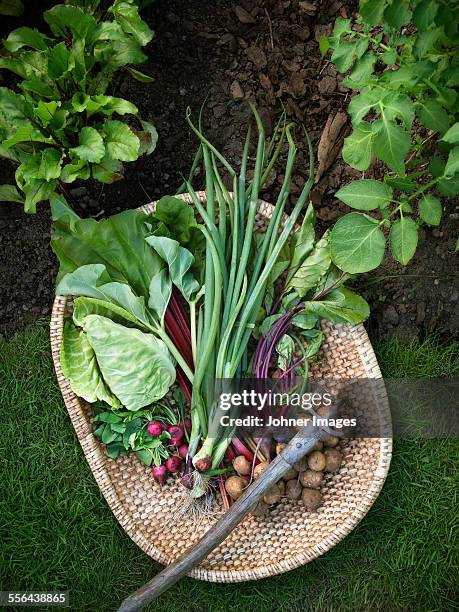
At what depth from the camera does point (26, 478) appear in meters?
2.14

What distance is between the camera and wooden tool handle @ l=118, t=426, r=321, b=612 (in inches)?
70.6

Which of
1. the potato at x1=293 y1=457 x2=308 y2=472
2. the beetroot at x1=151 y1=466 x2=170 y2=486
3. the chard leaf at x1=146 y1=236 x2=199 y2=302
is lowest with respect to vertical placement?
the beetroot at x1=151 y1=466 x2=170 y2=486

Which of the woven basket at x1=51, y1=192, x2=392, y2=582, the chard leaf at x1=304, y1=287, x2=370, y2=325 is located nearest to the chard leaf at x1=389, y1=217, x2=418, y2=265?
the chard leaf at x1=304, y1=287, x2=370, y2=325

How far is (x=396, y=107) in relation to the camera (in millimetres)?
1421

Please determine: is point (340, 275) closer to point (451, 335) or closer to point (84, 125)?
point (451, 335)

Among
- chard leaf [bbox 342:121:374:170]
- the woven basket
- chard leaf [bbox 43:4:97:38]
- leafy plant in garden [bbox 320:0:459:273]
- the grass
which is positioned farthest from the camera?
the grass

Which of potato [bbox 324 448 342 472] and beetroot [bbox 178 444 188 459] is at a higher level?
potato [bbox 324 448 342 472]

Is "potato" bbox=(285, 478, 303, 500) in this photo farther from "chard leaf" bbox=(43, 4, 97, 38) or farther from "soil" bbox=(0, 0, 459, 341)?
"chard leaf" bbox=(43, 4, 97, 38)

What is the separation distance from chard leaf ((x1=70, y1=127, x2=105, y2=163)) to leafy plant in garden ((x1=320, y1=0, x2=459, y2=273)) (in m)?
0.67

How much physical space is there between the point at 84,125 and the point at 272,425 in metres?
1.06

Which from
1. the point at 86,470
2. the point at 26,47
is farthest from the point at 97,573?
the point at 26,47

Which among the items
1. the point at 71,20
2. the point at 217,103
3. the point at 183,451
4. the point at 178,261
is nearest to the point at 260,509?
the point at 183,451

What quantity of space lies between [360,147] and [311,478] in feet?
3.10

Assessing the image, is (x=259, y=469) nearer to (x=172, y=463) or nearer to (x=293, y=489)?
(x=293, y=489)
